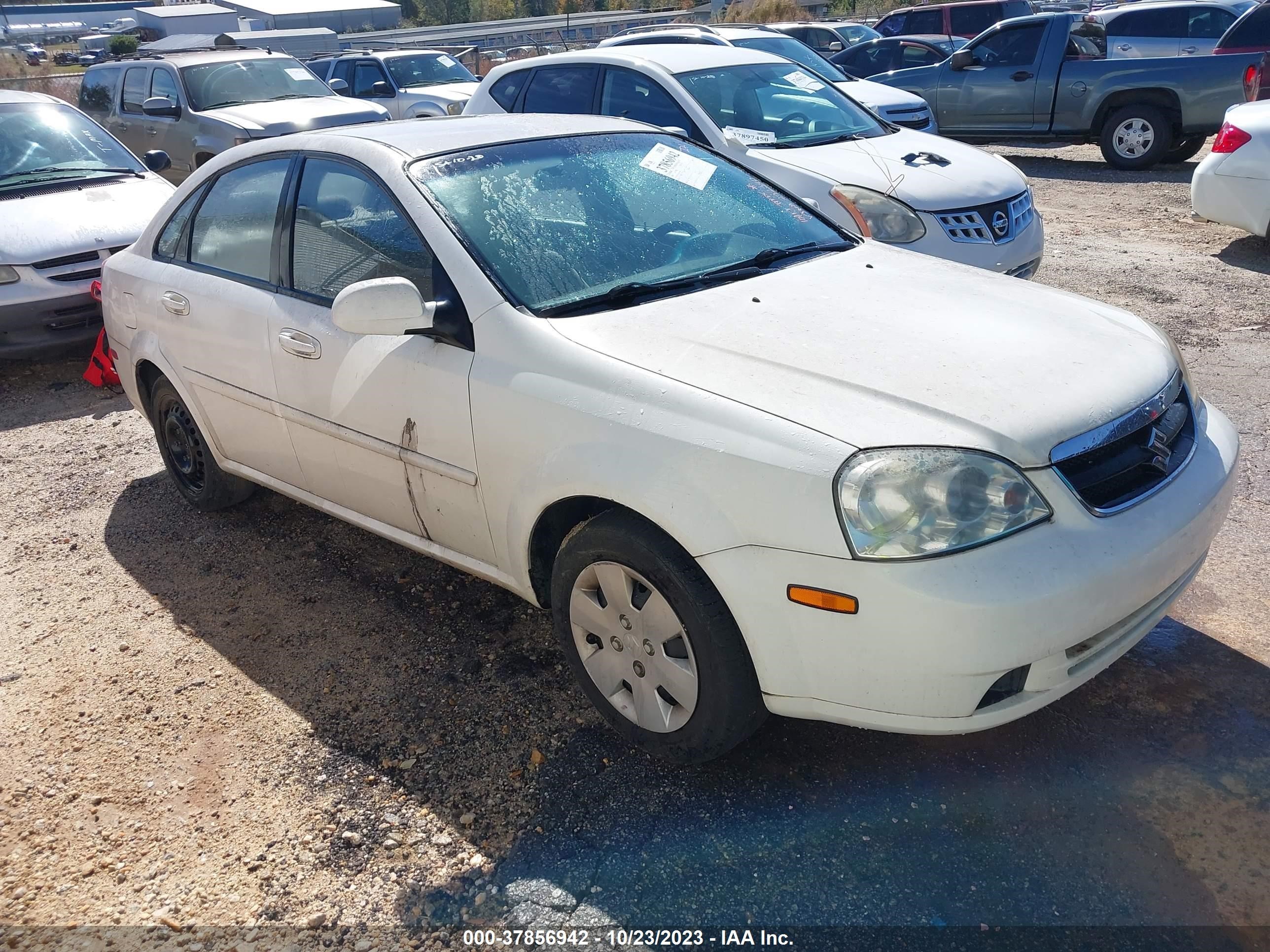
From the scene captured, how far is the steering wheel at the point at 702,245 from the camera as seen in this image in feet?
10.9

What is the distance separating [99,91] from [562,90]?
24.5ft

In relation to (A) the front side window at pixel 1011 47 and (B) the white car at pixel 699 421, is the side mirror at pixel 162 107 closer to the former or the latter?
(B) the white car at pixel 699 421

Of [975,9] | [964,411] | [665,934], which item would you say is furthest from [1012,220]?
[975,9]

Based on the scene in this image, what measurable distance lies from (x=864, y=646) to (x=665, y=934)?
812mm

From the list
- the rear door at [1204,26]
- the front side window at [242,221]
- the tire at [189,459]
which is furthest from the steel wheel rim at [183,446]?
the rear door at [1204,26]

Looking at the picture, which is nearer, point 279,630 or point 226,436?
point 279,630

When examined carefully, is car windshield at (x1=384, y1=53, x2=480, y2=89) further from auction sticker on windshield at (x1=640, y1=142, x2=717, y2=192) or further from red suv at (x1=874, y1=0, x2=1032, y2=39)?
auction sticker on windshield at (x1=640, y1=142, x2=717, y2=192)

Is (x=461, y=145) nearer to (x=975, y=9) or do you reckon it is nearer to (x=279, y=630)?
(x=279, y=630)

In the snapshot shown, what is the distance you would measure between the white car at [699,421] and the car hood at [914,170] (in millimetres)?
2457

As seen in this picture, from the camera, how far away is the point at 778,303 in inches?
119

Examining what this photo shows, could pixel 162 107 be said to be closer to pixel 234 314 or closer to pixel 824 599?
pixel 234 314

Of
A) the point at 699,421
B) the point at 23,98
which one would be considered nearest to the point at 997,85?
the point at 23,98

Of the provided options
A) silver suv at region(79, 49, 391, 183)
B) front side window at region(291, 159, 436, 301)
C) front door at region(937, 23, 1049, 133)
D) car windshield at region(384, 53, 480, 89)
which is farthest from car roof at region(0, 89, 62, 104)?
front door at region(937, 23, 1049, 133)

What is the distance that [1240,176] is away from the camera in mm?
7344
